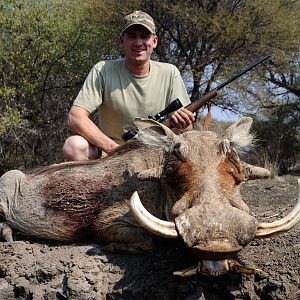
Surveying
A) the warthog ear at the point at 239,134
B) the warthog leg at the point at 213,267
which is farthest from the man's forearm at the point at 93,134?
the warthog leg at the point at 213,267

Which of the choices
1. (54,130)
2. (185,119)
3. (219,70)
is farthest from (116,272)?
(219,70)

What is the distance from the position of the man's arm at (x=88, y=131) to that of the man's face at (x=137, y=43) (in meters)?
0.70

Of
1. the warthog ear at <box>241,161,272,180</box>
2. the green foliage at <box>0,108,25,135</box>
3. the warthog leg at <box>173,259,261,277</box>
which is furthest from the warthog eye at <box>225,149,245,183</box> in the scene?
the green foliage at <box>0,108,25,135</box>

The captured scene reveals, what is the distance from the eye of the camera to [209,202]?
3016 mm

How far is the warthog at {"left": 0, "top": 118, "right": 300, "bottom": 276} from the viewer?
2.91 meters

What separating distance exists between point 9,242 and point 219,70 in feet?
39.0

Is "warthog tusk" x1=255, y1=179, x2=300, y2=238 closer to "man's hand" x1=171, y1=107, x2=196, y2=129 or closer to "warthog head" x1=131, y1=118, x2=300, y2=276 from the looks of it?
"warthog head" x1=131, y1=118, x2=300, y2=276

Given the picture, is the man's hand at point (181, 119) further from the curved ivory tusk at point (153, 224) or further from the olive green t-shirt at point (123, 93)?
the curved ivory tusk at point (153, 224)

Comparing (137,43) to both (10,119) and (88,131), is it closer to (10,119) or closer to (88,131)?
(88,131)

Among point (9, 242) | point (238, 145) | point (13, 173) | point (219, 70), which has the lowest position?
point (9, 242)

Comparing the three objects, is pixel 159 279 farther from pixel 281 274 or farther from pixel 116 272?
pixel 281 274

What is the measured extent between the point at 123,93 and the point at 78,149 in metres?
0.75

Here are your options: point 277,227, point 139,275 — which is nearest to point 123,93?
point 139,275

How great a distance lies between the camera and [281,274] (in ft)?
11.0
